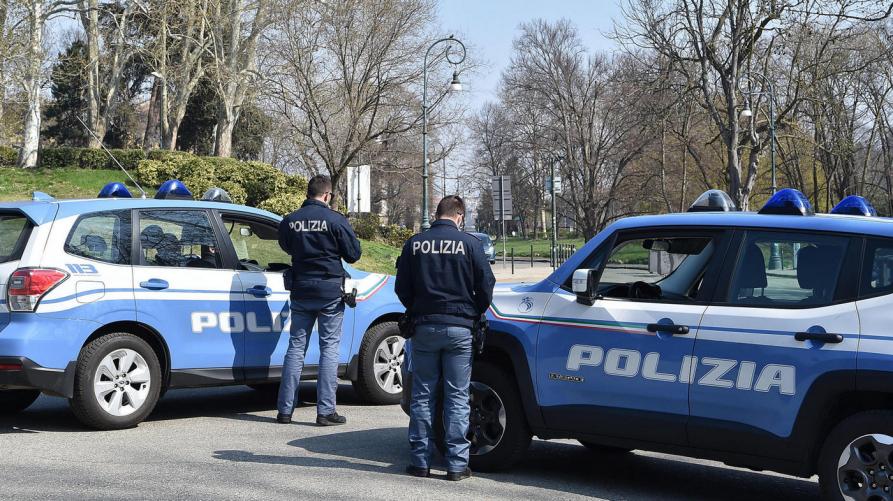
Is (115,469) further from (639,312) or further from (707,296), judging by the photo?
(707,296)

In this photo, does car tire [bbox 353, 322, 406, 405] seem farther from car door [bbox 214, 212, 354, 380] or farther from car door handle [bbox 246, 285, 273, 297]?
car door handle [bbox 246, 285, 273, 297]

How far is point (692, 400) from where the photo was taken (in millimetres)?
5461

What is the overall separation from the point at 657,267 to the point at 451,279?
4.09 ft

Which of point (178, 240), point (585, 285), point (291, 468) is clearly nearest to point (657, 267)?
point (585, 285)

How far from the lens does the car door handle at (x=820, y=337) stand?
4984mm

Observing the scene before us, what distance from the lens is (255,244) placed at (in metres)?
8.84

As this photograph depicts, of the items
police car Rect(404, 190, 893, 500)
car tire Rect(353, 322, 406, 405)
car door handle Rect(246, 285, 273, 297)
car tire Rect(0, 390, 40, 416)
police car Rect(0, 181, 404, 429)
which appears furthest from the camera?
car tire Rect(353, 322, 406, 405)

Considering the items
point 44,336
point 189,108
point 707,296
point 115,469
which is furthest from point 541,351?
point 189,108

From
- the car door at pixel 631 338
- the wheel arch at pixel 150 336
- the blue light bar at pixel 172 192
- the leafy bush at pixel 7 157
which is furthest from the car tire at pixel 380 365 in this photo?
the leafy bush at pixel 7 157

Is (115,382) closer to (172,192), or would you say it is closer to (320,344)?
(320,344)

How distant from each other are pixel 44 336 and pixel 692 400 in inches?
179

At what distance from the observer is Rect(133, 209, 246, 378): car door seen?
7863mm

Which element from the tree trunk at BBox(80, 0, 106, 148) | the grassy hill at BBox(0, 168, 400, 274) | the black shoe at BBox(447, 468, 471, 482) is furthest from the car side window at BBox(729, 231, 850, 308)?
the tree trunk at BBox(80, 0, 106, 148)

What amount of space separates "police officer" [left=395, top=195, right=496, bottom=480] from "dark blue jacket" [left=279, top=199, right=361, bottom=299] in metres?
1.71
